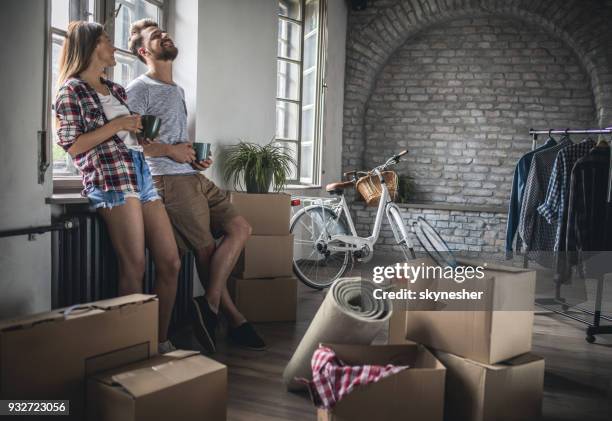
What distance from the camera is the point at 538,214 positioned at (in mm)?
3525

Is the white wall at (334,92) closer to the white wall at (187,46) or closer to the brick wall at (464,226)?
the brick wall at (464,226)

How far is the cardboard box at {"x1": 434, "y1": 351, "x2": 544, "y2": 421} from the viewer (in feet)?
6.24

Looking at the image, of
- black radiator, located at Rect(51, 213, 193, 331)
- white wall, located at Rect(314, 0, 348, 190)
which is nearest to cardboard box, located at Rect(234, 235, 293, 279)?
black radiator, located at Rect(51, 213, 193, 331)

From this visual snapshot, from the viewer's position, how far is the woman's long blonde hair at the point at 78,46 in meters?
2.18

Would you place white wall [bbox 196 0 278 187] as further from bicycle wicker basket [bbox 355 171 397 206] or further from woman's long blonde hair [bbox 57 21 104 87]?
woman's long blonde hair [bbox 57 21 104 87]

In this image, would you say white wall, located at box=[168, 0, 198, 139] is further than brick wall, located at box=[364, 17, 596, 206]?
No

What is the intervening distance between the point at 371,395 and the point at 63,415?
2.87 feet

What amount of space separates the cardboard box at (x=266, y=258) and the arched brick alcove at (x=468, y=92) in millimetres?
2701

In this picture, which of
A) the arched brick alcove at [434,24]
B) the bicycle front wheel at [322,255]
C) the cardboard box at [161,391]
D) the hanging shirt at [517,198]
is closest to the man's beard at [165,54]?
the cardboard box at [161,391]

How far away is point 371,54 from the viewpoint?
595 centimetres

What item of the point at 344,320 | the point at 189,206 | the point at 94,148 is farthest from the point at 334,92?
the point at 344,320

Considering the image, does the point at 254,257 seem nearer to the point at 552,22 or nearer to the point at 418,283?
the point at 418,283

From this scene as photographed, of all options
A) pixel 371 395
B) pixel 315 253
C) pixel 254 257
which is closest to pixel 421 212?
pixel 315 253

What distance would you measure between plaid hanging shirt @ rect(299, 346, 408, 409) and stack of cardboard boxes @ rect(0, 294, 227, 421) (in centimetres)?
29
